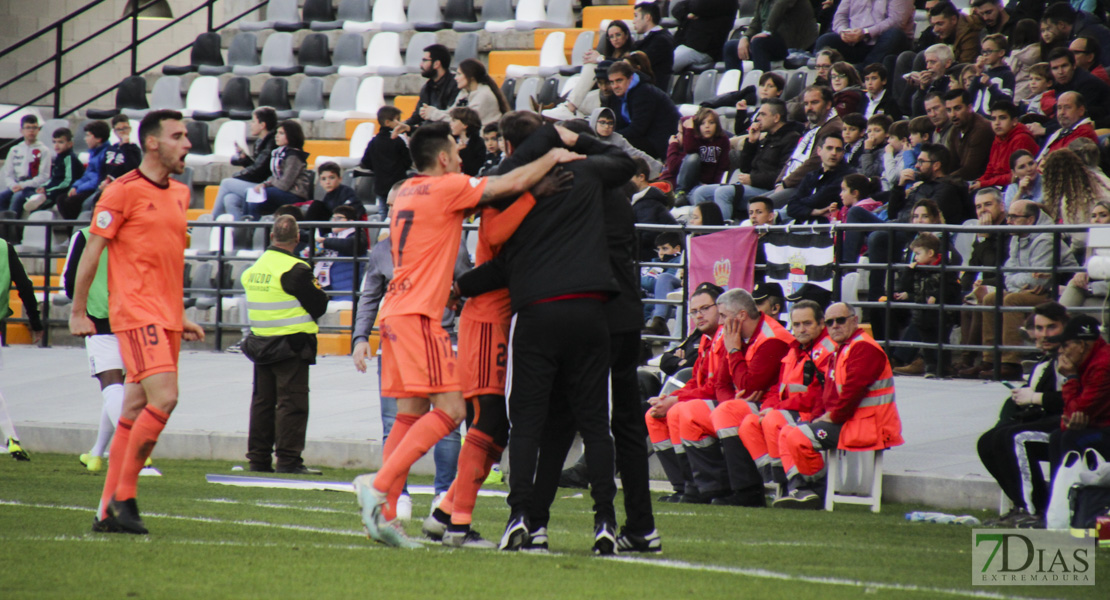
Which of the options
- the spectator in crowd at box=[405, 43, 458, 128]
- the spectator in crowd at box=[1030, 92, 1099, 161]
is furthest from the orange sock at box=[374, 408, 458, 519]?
the spectator in crowd at box=[405, 43, 458, 128]

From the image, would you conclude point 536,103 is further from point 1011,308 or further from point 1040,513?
point 1040,513

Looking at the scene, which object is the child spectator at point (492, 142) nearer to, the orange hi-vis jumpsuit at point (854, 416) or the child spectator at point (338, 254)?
the child spectator at point (338, 254)

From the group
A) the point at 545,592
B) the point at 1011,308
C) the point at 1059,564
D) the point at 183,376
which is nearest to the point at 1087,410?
the point at 1059,564

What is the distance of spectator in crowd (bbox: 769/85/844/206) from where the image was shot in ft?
45.0

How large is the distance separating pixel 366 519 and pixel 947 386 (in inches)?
250

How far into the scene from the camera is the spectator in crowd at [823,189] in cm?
1300

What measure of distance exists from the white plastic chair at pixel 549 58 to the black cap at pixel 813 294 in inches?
330

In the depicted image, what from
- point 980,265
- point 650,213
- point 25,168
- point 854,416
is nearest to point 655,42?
point 650,213

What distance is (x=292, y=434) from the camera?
1091cm

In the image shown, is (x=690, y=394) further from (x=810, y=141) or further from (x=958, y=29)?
(x=958, y=29)

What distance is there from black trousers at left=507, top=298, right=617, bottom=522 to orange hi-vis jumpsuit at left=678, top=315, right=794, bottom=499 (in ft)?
11.2

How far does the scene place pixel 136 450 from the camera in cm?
676

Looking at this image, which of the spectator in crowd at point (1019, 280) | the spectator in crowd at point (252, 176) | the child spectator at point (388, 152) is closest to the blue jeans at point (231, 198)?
the spectator in crowd at point (252, 176)

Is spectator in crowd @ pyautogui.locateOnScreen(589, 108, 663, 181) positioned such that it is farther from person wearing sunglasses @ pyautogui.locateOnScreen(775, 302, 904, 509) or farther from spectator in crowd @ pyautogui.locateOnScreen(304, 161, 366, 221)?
person wearing sunglasses @ pyautogui.locateOnScreen(775, 302, 904, 509)
